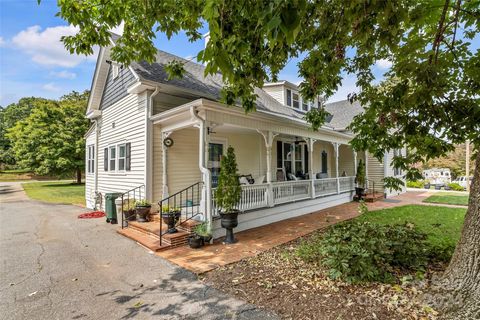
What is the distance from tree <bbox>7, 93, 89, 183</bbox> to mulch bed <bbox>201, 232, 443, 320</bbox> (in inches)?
1040

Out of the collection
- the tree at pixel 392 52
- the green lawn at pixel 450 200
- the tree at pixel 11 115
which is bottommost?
the green lawn at pixel 450 200

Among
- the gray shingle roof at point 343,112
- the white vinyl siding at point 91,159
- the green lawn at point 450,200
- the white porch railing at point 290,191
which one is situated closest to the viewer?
the white porch railing at point 290,191

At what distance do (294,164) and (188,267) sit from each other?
30.9ft

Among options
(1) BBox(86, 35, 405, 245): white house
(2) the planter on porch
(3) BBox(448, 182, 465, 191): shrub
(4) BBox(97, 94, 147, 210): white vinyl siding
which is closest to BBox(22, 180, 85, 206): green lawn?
(1) BBox(86, 35, 405, 245): white house

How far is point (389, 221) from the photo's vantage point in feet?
28.4

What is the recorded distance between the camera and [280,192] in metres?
9.12

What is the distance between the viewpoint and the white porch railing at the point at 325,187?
11102mm

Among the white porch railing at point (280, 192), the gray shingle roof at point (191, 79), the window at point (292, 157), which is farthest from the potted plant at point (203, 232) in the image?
the window at point (292, 157)

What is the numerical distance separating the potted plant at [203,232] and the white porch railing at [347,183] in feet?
28.7

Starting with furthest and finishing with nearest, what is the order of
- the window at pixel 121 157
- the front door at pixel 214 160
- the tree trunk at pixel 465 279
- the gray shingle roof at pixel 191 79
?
1. the window at pixel 121 157
2. the front door at pixel 214 160
3. the gray shingle roof at pixel 191 79
4. the tree trunk at pixel 465 279

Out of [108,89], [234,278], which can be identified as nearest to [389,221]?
[234,278]

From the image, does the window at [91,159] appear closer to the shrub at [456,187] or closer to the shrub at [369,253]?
the shrub at [369,253]

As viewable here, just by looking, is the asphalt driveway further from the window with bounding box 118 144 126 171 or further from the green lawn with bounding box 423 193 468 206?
the green lawn with bounding box 423 193 468 206

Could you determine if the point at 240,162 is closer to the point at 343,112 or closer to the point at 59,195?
the point at 343,112
